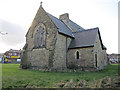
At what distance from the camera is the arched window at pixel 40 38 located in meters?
22.5

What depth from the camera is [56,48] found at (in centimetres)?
2069

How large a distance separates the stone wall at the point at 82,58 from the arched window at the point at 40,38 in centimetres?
608

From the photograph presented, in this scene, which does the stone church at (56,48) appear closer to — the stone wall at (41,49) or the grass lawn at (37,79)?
the stone wall at (41,49)

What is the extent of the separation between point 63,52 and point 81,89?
49.4 ft

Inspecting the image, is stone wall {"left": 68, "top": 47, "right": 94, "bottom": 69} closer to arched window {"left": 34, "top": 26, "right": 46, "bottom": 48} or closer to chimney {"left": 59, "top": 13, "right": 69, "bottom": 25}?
arched window {"left": 34, "top": 26, "right": 46, "bottom": 48}

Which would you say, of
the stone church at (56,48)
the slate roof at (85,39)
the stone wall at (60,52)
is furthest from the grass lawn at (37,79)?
the slate roof at (85,39)

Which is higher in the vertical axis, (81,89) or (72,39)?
(72,39)

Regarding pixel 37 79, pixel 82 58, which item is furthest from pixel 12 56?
pixel 37 79

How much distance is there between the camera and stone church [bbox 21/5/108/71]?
2061cm

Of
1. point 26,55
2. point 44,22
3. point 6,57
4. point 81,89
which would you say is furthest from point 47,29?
point 6,57

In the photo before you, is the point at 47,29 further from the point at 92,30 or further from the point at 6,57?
the point at 6,57

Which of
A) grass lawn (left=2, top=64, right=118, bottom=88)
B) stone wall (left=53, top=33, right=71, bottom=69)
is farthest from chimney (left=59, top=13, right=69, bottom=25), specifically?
grass lawn (left=2, top=64, right=118, bottom=88)

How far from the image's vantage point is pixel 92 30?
2438 cm

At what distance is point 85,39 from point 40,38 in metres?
9.60
